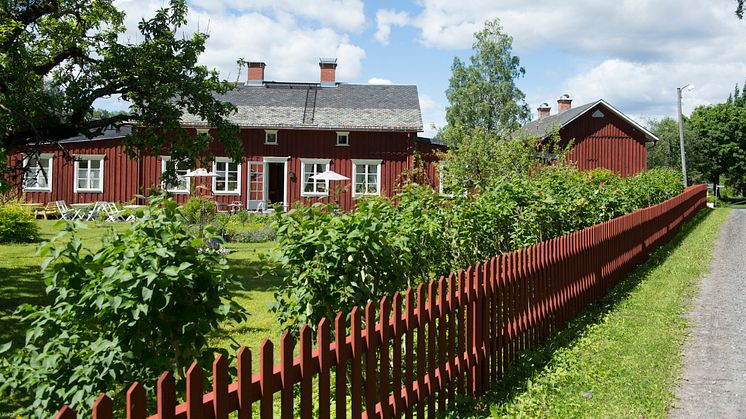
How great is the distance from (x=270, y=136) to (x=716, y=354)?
2609cm

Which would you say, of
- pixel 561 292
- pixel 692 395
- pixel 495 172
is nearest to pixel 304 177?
pixel 495 172

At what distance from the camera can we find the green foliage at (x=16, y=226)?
17750mm

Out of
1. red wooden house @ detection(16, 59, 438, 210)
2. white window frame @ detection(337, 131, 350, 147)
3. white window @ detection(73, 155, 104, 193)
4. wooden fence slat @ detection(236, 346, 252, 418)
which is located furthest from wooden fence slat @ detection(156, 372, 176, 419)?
white window @ detection(73, 155, 104, 193)

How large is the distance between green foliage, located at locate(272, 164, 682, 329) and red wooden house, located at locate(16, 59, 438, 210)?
66.9 feet

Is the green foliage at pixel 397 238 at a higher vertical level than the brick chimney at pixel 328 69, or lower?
lower

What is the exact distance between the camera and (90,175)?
30109 mm

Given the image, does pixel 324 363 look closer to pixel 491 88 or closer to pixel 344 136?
pixel 344 136

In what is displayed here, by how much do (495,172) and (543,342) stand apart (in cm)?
858

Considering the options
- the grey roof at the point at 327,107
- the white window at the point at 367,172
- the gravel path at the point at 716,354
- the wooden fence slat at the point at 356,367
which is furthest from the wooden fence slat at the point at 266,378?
the white window at the point at 367,172

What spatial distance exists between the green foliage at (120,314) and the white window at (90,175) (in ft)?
93.7

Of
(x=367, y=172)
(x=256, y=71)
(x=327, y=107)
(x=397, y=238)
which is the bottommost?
(x=397, y=238)

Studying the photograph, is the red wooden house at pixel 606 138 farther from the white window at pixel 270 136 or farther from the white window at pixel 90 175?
the white window at pixel 90 175

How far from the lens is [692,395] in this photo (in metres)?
5.67

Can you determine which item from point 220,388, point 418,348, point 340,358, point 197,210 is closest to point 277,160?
point 197,210
